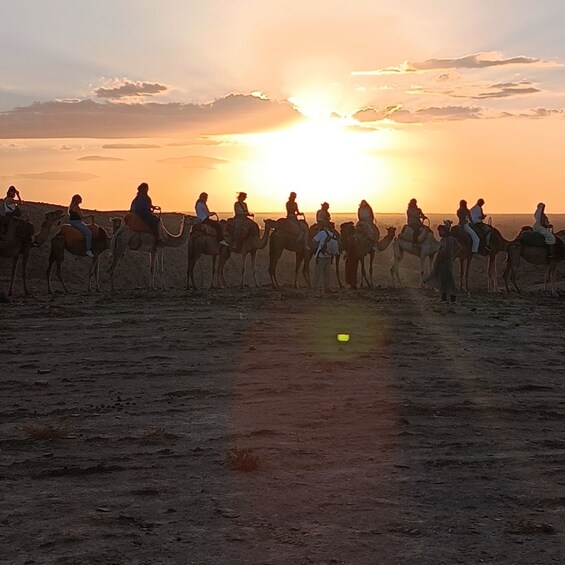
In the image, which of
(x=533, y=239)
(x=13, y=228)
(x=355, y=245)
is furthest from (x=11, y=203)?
(x=533, y=239)

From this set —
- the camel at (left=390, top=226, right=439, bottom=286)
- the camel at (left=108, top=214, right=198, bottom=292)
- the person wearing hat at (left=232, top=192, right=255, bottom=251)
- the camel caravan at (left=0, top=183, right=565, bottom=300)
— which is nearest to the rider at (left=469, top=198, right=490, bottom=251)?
the camel caravan at (left=0, top=183, right=565, bottom=300)

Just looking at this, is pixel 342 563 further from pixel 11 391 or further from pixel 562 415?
pixel 11 391

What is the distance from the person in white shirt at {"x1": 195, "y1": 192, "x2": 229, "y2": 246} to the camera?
28.4 metres

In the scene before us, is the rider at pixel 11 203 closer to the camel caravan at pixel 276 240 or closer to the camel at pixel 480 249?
the camel caravan at pixel 276 240

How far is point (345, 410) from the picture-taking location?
10570mm

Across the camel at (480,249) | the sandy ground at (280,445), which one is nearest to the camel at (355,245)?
the camel at (480,249)

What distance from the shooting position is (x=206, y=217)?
28828 millimetres

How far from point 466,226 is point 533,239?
2.09m

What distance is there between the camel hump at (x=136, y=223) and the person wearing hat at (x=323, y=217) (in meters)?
4.93

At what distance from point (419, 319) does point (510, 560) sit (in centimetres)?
1374

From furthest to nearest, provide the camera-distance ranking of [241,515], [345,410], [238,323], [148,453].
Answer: [238,323], [345,410], [148,453], [241,515]

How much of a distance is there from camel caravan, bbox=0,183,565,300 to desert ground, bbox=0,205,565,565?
7.06 meters

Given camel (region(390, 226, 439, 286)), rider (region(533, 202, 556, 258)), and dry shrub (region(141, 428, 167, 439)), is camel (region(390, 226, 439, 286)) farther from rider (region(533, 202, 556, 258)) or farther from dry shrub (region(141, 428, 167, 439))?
dry shrub (region(141, 428, 167, 439))

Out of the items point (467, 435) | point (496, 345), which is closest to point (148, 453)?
point (467, 435)
